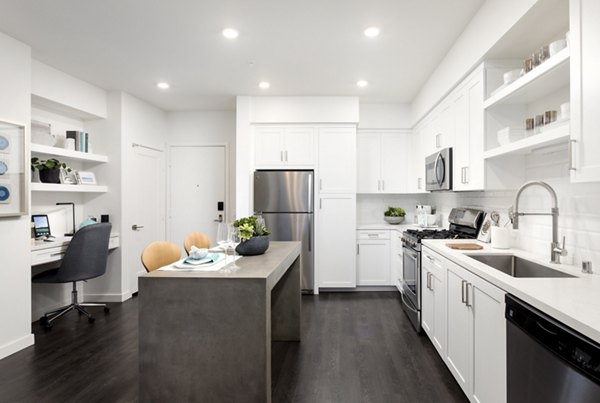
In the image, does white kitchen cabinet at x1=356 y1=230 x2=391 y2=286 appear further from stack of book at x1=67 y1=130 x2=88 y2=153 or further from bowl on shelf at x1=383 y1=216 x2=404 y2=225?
stack of book at x1=67 y1=130 x2=88 y2=153

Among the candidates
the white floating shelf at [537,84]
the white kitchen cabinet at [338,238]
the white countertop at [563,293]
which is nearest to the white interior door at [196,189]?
the white kitchen cabinet at [338,238]

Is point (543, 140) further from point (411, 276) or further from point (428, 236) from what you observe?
point (411, 276)

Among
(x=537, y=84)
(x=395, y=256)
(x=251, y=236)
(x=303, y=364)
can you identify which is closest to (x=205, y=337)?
(x=251, y=236)

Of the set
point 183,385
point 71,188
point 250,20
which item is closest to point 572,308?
point 183,385

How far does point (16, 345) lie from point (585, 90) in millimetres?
4337

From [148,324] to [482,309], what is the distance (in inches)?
72.7

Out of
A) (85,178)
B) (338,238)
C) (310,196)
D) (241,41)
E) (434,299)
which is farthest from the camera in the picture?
(338,238)

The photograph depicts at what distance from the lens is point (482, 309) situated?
5.95 feet

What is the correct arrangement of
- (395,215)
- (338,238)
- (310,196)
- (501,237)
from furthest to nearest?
(395,215) < (338,238) < (310,196) < (501,237)

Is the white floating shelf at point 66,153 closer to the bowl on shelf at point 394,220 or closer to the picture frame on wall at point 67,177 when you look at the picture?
the picture frame on wall at point 67,177

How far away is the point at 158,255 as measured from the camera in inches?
98.5

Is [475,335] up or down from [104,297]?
up

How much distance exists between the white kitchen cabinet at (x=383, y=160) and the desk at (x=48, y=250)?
3760 millimetres

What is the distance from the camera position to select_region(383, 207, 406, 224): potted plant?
→ 4875 mm
